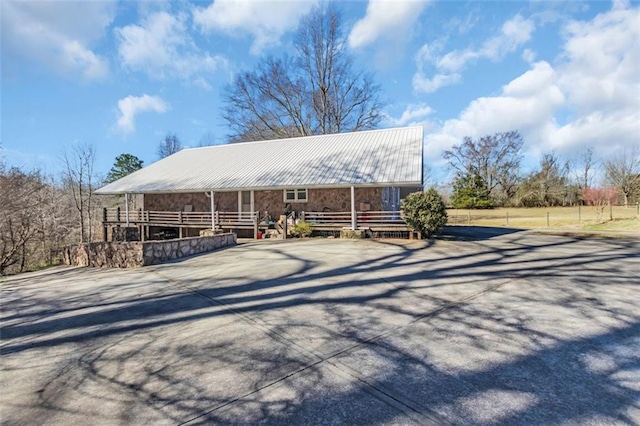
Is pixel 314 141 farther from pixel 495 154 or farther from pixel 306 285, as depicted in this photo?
pixel 495 154

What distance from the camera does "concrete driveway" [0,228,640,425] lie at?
2.47 m

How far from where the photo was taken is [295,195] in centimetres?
1648

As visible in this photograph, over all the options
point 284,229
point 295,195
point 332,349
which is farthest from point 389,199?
point 332,349

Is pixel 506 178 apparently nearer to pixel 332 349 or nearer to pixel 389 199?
pixel 389 199

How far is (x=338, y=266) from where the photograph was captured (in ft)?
25.8

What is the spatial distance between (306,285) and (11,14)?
39.4 feet

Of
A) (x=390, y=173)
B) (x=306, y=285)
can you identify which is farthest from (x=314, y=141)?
(x=306, y=285)

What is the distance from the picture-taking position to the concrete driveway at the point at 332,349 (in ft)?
8.09

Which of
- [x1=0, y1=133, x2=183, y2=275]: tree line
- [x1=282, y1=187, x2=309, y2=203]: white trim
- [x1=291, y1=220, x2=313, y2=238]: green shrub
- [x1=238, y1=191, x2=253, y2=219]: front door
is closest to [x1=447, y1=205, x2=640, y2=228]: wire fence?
[x1=282, y1=187, x2=309, y2=203]: white trim

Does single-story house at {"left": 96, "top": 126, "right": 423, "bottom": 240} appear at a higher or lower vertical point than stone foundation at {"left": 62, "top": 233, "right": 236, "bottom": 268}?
higher

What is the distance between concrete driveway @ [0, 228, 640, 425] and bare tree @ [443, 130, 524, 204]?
35.0m

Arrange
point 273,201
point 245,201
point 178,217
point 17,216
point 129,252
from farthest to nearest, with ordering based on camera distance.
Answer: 1. point 178,217
2. point 245,201
3. point 273,201
4. point 17,216
5. point 129,252

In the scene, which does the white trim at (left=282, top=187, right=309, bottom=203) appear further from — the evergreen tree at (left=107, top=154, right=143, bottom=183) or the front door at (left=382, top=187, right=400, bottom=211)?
the evergreen tree at (left=107, top=154, right=143, bottom=183)

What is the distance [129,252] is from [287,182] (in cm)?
718
